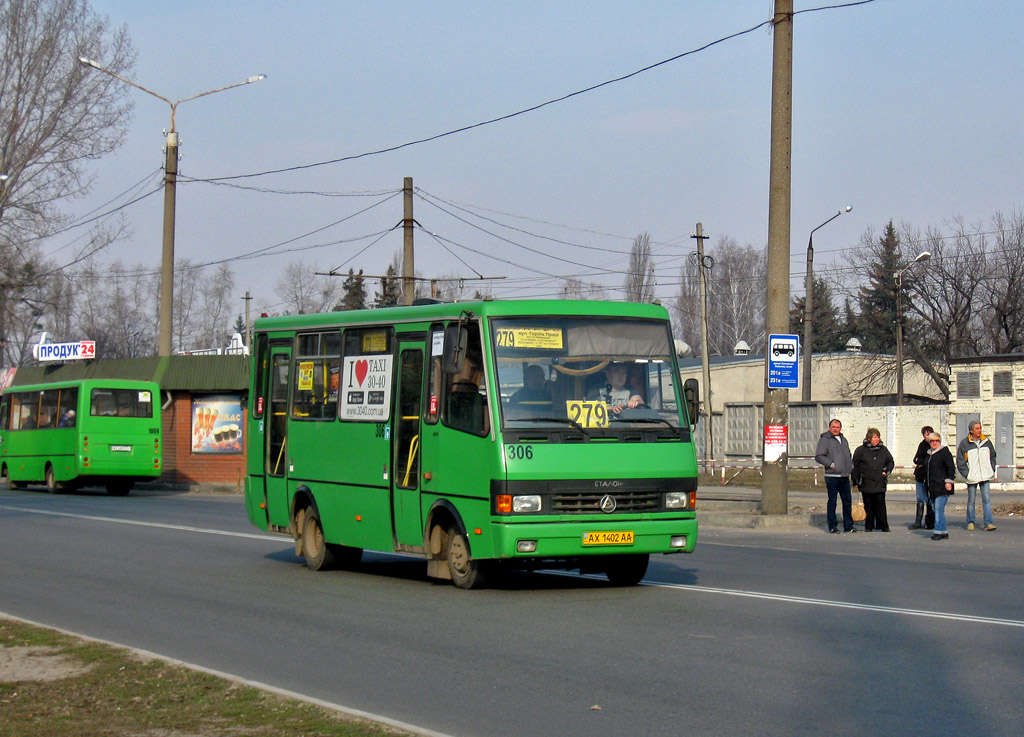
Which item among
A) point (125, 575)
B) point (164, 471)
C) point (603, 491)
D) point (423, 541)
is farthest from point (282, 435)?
point (164, 471)

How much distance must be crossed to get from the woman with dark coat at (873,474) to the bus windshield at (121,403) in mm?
22498

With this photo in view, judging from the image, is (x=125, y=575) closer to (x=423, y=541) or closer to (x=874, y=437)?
(x=423, y=541)

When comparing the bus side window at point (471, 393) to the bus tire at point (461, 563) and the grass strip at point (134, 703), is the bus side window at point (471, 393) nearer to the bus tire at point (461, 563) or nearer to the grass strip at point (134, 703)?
the bus tire at point (461, 563)

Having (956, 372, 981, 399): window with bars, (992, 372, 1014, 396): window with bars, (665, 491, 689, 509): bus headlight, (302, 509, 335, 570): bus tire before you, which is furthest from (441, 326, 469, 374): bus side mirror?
(956, 372, 981, 399): window with bars

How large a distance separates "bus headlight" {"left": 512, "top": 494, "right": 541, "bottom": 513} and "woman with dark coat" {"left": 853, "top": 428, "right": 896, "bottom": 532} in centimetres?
978

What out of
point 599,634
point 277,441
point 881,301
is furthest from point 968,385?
point 881,301

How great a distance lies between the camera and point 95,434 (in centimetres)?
3569

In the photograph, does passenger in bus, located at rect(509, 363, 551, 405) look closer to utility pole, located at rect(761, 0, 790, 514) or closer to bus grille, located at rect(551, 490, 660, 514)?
bus grille, located at rect(551, 490, 660, 514)

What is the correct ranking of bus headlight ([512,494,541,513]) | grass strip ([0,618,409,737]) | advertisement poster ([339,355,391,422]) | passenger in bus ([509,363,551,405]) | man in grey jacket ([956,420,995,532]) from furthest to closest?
1. man in grey jacket ([956,420,995,532])
2. advertisement poster ([339,355,391,422])
3. passenger in bus ([509,363,551,405])
4. bus headlight ([512,494,541,513])
5. grass strip ([0,618,409,737])

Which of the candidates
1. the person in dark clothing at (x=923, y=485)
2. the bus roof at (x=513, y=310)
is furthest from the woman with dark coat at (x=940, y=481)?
the bus roof at (x=513, y=310)

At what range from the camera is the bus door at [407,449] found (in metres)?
12.6

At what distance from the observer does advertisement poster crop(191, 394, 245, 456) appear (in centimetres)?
4172

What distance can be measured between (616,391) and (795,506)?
1630cm

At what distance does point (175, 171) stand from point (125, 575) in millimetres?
23190
